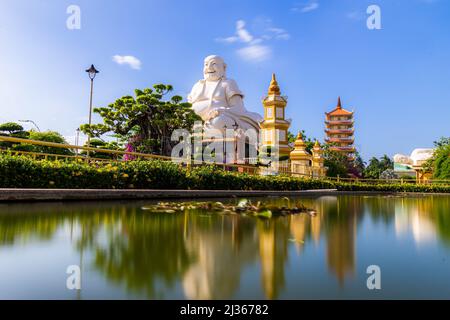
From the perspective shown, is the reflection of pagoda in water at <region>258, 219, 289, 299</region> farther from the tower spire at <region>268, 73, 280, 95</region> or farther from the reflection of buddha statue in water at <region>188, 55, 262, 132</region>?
the reflection of buddha statue in water at <region>188, 55, 262, 132</region>

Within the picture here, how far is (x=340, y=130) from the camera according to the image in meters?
48.2

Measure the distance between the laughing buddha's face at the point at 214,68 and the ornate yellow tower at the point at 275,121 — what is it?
10.9 m

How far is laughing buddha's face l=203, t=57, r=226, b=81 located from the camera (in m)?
30.5

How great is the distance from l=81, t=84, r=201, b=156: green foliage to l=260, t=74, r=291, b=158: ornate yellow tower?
446cm

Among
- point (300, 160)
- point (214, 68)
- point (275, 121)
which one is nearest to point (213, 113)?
point (214, 68)

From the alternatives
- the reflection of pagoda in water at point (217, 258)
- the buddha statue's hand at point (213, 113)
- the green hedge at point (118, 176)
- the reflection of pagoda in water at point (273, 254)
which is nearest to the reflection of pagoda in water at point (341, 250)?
the reflection of pagoda in water at point (273, 254)

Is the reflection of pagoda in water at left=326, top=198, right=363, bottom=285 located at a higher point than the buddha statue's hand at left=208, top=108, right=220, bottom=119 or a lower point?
lower

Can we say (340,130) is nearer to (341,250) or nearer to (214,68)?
(214,68)

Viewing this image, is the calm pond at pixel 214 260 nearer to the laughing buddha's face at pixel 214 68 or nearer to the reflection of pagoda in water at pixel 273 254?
the reflection of pagoda in water at pixel 273 254

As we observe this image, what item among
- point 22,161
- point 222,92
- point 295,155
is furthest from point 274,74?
point 22,161

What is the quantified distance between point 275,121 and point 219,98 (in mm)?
11119

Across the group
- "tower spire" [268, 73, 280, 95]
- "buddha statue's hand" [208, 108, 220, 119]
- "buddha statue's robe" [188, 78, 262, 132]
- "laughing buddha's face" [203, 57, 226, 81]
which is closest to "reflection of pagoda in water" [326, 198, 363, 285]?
"tower spire" [268, 73, 280, 95]
